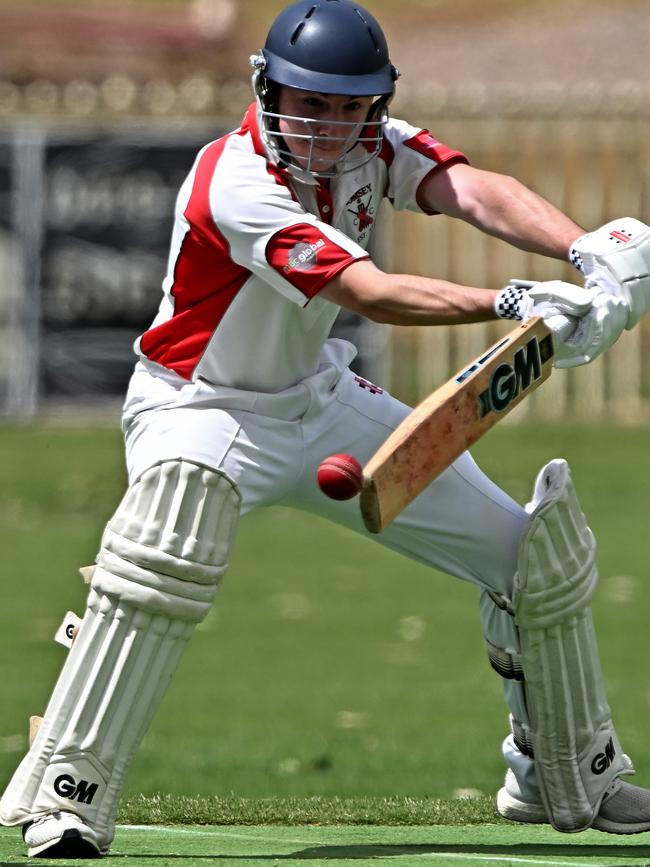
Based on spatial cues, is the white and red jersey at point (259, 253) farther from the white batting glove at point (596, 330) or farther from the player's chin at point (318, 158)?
the white batting glove at point (596, 330)

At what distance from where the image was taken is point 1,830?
5.07 meters

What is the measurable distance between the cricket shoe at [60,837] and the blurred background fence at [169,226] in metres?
9.37

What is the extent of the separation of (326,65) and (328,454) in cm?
90

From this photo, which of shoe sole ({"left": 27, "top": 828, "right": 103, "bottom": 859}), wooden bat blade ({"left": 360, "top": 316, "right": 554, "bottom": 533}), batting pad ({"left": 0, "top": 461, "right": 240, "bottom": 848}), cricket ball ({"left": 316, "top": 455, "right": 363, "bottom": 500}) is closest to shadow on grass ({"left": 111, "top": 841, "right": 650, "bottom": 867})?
shoe sole ({"left": 27, "top": 828, "right": 103, "bottom": 859})

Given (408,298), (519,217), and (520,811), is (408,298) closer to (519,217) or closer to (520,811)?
(519,217)

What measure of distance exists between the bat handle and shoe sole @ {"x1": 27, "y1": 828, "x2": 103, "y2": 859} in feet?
4.87

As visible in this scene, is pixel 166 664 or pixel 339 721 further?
pixel 339 721

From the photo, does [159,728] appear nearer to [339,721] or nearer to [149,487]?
[339,721]

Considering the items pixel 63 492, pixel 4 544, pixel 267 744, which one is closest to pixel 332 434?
pixel 267 744

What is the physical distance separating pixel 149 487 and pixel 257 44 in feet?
82.0

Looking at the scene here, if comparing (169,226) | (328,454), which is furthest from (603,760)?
(169,226)

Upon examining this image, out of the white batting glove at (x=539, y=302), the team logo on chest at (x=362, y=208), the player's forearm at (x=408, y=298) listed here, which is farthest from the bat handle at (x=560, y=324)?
the team logo on chest at (x=362, y=208)

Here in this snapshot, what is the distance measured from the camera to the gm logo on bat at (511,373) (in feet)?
14.1

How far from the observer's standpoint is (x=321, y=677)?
7.62 metres
